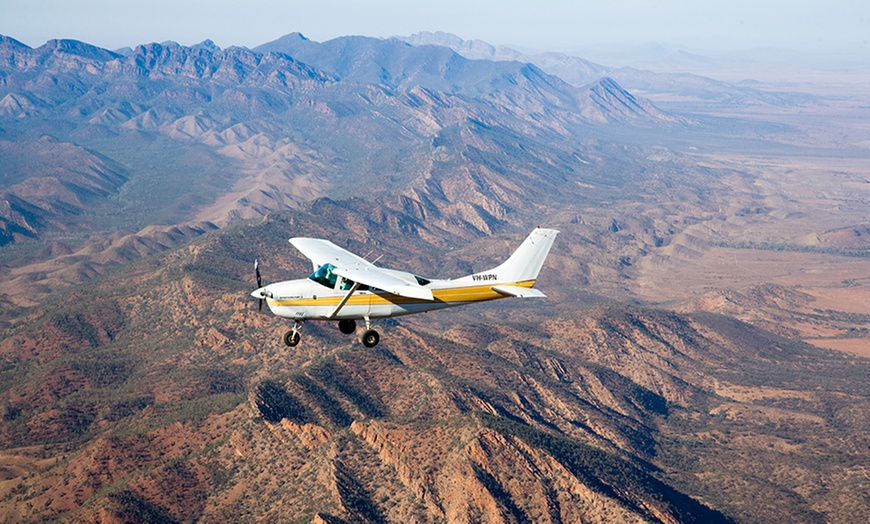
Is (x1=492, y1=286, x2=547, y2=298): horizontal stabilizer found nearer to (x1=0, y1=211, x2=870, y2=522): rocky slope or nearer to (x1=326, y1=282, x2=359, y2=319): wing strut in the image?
(x1=326, y1=282, x2=359, y2=319): wing strut

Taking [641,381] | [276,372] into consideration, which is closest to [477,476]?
[276,372]

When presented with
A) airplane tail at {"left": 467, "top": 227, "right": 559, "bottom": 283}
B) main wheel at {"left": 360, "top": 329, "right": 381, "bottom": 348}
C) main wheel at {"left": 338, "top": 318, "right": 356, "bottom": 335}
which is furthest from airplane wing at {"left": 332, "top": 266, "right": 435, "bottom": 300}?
airplane tail at {"left": 467, "top": 227, "right": 559, "bottom": 283}

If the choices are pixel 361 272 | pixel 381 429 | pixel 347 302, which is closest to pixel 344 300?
pixel 347 302

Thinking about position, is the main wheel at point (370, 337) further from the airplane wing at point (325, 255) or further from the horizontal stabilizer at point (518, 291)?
the horizontal stabilizer at point (518, 291)

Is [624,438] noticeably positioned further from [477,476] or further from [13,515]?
[13,515]

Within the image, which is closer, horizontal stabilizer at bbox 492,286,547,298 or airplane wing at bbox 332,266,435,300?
airplane wing at bbox 332,266,435,300

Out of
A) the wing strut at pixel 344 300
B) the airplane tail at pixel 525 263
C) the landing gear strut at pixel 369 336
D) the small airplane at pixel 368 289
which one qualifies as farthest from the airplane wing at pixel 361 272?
the airplane tail at pixel 525 263
